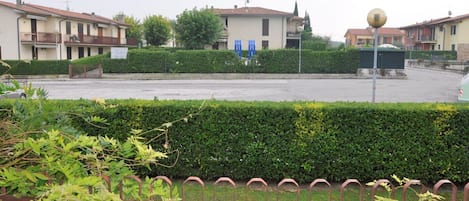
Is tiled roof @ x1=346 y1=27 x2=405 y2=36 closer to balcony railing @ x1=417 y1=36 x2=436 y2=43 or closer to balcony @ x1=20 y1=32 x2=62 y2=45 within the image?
balcony railing @ x1=417 y1=36 x2=436 y2=43

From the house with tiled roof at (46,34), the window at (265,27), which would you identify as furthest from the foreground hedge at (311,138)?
the window at (265,27)

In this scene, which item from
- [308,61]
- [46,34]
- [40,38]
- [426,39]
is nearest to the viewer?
[308,61]

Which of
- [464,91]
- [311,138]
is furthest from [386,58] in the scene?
[311,138]

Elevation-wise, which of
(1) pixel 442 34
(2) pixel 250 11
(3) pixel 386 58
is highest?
(2) pixel 250 11

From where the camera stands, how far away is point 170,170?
654 cm

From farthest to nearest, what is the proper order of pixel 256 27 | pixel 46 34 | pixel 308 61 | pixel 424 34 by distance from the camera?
pixel 424 34
pixel 256 27
pixel 46 34
pixel 308 61

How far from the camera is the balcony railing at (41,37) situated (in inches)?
1470

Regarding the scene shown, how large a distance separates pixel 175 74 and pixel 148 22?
944 inches

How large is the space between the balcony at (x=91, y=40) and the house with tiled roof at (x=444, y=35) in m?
42.1

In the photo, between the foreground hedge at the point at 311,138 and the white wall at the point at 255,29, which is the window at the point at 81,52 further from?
the foreground hedge at the point at 311,138

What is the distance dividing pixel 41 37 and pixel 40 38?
0.63ft

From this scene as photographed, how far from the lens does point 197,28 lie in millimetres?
41938

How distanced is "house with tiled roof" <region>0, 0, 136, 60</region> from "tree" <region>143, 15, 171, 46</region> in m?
4.85

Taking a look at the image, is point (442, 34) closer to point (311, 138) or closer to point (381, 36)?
point (381, 36)
